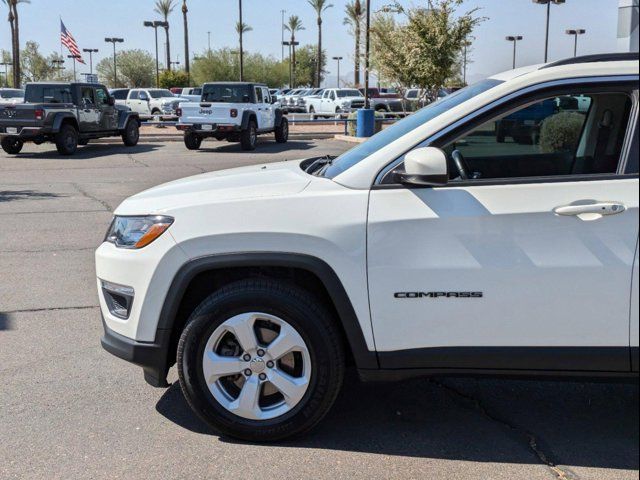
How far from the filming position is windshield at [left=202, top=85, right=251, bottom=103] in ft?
72.0

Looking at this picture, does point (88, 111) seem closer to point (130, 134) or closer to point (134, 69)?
point (130, 134)

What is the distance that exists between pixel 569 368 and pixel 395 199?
1092 millimetres

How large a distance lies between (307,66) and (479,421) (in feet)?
332

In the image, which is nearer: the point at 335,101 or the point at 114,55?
the point at 335,101

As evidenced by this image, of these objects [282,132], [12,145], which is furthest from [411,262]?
[282,132]

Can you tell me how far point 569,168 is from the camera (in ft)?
11.6

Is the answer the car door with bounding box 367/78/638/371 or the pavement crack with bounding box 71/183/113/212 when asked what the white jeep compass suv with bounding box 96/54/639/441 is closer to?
the car door with bounding box 367/78/638/371

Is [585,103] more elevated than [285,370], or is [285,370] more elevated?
[585,103]

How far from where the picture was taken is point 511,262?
3230 mm

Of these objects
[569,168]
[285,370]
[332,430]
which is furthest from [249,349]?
[569,168]

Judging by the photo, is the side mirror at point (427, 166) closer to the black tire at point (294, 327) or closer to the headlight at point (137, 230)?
the black tire at point (294, 327)

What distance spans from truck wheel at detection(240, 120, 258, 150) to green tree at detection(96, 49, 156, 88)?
73020 millimetres

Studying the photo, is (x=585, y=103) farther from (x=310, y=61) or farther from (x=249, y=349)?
(x=310, y=61)

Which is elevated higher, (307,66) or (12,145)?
(307,66)
